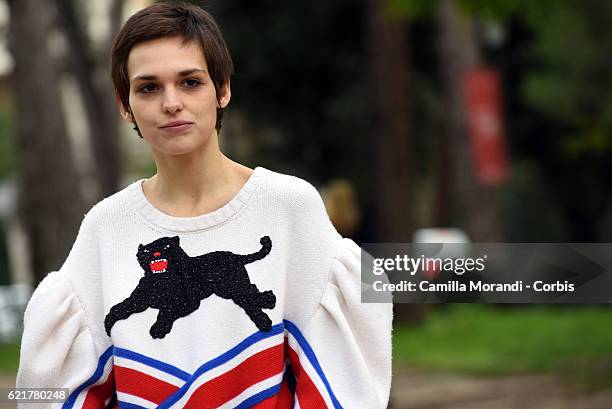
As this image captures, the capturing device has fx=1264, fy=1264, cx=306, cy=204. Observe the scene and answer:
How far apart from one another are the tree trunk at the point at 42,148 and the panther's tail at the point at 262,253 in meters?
9.01

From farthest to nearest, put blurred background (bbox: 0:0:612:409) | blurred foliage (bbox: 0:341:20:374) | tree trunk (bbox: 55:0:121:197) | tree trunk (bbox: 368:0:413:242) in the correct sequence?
tree trunk (bbox: 368:0:413:242), tree trunk (bbox: 55:0:121:197), blurred foliage (bbox: 0:341:20:374), blurred background (bbox: 0:0:612:409)

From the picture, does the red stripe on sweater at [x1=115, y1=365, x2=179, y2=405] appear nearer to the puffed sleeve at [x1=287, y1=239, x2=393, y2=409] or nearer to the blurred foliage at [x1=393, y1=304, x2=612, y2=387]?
the puffed sleeve at [x1=287, y1=239, x2=393, y2=409]

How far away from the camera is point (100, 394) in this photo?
285 cm

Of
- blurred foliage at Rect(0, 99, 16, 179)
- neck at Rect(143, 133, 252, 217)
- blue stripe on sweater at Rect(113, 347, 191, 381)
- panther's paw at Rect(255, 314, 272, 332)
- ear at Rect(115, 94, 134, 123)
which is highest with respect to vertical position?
blurred foliage at Rect(0, 99, 16, 179)

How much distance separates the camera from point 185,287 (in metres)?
2.77

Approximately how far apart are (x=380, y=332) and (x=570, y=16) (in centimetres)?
1760

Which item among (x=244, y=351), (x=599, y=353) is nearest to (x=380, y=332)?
(x=244, y=351)

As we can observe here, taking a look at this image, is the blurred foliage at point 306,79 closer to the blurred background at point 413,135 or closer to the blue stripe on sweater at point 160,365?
the blurred background at point 413,135

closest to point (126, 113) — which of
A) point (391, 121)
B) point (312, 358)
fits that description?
point (312, 358)

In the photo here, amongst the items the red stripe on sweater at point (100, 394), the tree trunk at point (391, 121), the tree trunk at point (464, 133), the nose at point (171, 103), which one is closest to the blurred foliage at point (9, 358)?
the tree trunk at point (391, 121)

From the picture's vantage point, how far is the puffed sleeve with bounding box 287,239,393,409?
2.75m

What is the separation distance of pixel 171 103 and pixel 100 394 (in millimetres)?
691

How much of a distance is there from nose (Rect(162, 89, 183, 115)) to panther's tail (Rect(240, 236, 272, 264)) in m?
0.34

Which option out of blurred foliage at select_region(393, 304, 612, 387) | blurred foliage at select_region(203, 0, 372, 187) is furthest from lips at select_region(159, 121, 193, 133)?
blurred foliage at select_region(203, 0, 372, 187)
